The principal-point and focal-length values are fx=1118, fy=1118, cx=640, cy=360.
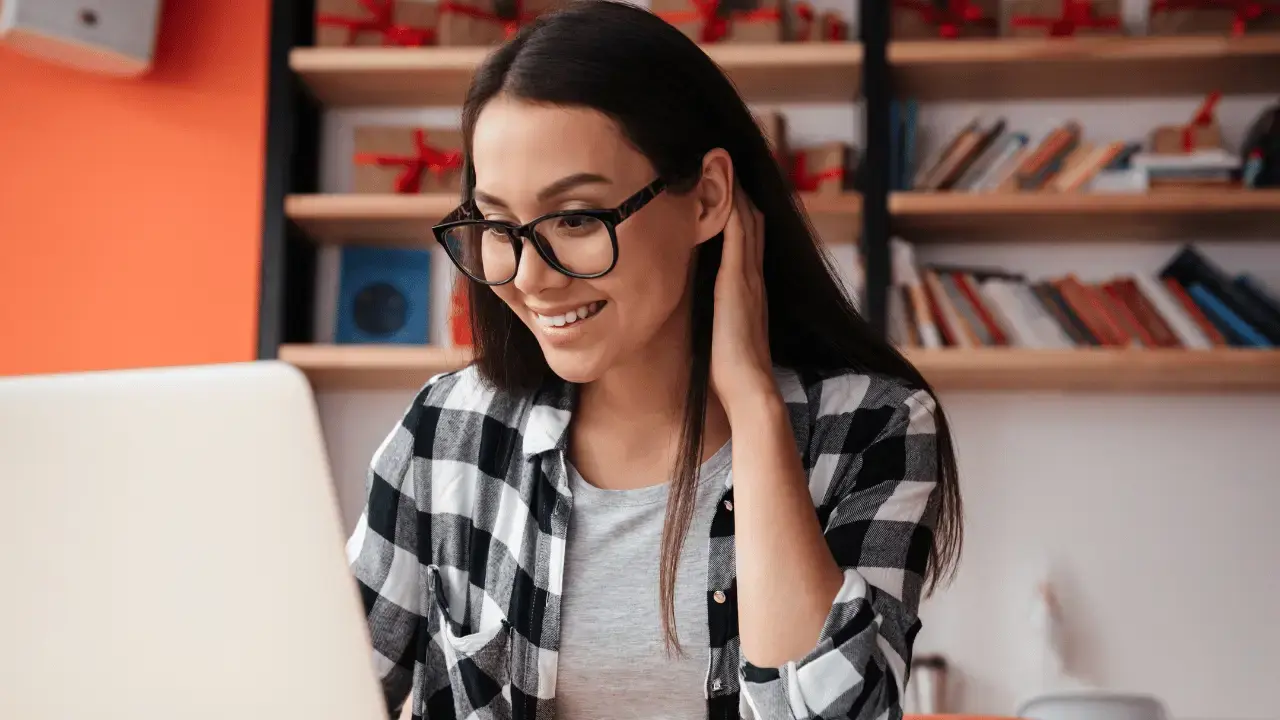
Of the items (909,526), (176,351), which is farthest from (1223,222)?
(176,351)

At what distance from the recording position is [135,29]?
254 cm

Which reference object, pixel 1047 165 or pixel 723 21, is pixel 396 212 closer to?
pixel 723 21

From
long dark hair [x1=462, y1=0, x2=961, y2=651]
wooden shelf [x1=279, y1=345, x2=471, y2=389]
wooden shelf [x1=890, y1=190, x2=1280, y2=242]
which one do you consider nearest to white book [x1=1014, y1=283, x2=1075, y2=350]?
wooden shelf [x1=890, y1=190, x2=1280, y2=242]

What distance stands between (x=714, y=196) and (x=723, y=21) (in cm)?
150

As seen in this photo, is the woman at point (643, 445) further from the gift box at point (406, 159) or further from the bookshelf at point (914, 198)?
the gift box at point (406, 159)

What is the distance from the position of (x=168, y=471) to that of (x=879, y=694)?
2.20ft

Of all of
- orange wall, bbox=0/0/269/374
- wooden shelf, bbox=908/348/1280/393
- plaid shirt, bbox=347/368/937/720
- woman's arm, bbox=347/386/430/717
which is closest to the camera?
plaid shirt, bbox=347/368/937/720

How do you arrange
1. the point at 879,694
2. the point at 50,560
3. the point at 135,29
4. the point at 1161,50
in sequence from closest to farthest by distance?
Result: the point at 50,560, the point at 879,694, the point at 1161,50, the point at 135,29

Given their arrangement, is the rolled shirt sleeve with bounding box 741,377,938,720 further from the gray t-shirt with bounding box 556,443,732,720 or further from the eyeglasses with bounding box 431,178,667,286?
the eyeglasses with bounding box 431,178,667,286

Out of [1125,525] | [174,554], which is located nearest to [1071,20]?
[1125,525]

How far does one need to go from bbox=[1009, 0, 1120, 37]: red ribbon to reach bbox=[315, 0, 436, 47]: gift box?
134 centimetres

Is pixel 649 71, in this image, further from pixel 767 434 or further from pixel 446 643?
pixel 446 643

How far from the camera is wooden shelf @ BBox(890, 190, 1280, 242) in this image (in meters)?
2.33

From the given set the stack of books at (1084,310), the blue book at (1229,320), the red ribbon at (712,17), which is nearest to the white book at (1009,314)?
the stack of books at (1084,310)
